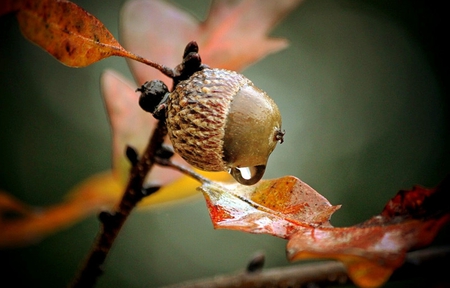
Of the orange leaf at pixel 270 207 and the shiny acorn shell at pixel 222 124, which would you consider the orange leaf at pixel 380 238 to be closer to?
the orange leaf at pixel 270 207

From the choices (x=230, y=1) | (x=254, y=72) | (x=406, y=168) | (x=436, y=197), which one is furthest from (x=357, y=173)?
(x=436, y=197)

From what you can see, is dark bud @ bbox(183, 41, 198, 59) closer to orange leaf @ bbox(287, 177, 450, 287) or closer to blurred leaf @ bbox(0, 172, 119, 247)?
orange leaf @ bbox(287, 177, 450, 287)

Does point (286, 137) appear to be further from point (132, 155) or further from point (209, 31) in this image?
point (132, 155)

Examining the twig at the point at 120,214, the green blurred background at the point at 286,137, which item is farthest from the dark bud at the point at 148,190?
the green blurred background at the point at 286,137

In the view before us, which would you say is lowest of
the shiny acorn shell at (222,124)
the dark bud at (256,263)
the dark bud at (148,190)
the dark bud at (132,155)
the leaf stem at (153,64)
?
the dark bud at (256,263)

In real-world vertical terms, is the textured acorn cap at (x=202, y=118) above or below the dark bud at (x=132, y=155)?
Answer: above
